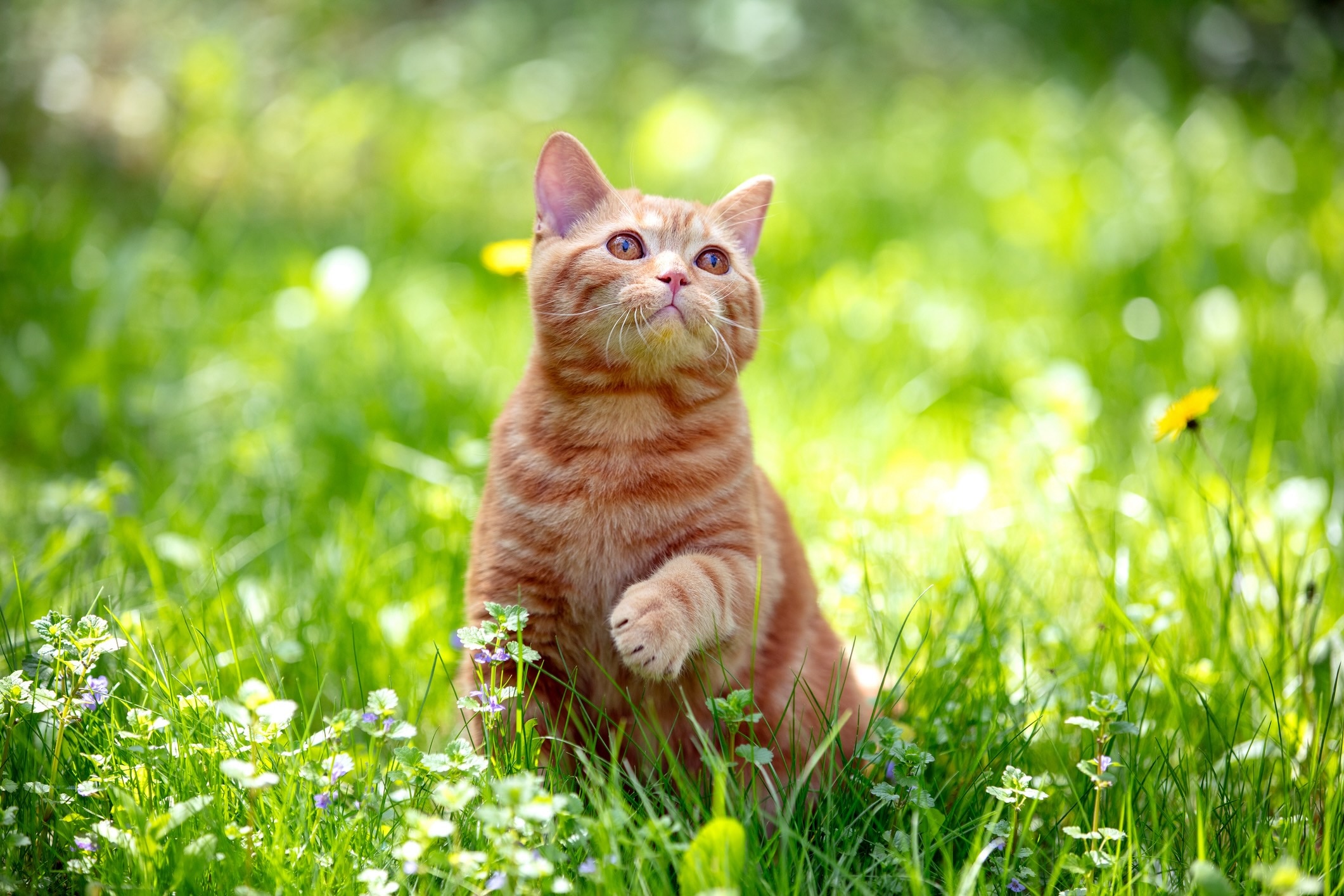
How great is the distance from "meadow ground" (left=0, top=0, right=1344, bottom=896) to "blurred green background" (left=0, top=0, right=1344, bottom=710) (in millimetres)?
20

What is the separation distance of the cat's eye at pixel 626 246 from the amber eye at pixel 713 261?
0.36 feet

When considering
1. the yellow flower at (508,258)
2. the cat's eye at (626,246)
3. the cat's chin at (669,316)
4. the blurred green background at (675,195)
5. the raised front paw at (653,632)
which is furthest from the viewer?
the blurred green background at (675,195)

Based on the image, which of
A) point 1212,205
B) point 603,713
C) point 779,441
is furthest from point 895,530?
point 1212,205

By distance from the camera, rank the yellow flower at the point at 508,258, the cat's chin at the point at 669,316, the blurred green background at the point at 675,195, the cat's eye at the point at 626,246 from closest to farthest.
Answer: the cat's chin at the point at 669,316 → the cat's eye at the point at 626,246 → the yellow flower at the point at 508,258 → the blurred green background at the point at 675,195

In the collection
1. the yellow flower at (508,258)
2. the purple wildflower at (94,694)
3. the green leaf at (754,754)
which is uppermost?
the yellow flower at (508,258)

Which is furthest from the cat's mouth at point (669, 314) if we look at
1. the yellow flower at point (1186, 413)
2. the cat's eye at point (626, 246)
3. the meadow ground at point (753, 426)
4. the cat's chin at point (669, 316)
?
the yellow flower at point (1186, 413)

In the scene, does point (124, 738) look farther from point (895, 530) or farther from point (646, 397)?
point (895, 530)

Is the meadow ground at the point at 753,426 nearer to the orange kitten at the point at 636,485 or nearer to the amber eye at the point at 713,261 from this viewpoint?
the orange kitten at the point at 636,485

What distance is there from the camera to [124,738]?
1.68m

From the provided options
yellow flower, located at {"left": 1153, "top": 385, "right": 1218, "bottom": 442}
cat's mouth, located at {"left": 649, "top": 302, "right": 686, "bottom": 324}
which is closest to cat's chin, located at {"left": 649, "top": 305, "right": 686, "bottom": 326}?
cat's mouth, located at {"left": 649, "top": 302, "right": 686, "bottom": 324}

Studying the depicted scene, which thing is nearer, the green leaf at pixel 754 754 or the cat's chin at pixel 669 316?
the green leaf at pixel 754 754

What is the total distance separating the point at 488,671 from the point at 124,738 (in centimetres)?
55

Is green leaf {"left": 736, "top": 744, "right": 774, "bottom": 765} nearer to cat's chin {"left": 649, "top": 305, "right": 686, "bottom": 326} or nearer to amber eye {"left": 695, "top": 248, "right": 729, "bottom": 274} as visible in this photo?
cat's chin {"left": 649, "top": 305, "right": 686, "bottom": 326}

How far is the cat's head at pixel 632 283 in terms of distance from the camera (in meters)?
1.86
